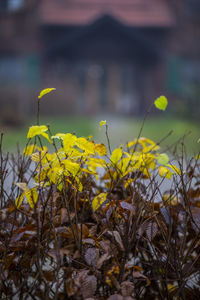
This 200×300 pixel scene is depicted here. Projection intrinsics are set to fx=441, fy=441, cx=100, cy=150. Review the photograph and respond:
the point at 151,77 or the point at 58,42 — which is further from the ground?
the point at 58,42

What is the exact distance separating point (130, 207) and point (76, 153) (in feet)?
0.83

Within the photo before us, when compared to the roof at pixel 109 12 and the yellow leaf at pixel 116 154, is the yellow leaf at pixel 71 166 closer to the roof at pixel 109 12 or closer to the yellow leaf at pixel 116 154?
the yellow leaf at pixel 116 154

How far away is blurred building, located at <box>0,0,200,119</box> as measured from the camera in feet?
68.3

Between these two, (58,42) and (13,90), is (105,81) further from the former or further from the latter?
(13,90)

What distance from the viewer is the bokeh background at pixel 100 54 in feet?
67.5

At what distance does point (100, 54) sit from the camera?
833 inches

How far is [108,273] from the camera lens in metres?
1.23

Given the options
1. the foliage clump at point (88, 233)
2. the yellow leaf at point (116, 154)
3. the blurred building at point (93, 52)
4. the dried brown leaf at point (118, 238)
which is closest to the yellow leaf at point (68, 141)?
the foliage clump at point (88, 233)

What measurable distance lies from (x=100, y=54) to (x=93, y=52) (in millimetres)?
355

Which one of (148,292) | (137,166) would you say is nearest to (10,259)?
(137,166)

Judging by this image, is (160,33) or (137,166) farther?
(160,33)

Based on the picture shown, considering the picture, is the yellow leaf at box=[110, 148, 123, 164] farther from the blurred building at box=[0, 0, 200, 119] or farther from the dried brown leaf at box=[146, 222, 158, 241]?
the blurred building at box=[0, 0, 200, 119]

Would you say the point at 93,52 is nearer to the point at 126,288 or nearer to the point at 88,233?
the point at 88,233

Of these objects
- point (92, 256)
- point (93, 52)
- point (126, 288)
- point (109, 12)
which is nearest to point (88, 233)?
point (92, 256)
